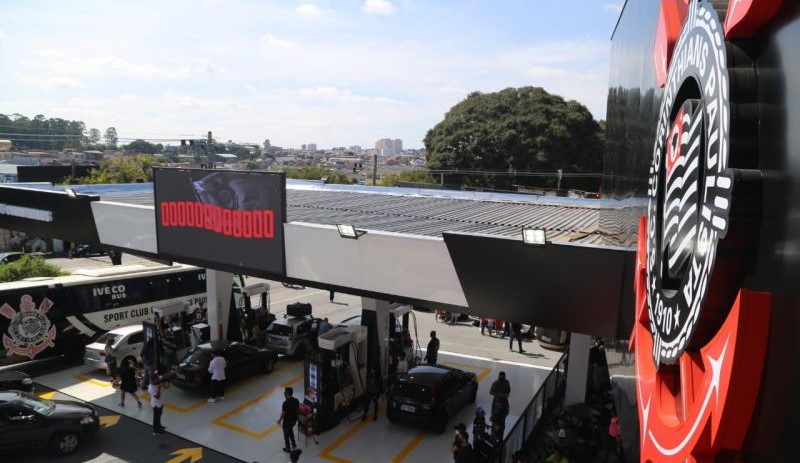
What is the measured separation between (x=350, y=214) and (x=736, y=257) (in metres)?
14.1

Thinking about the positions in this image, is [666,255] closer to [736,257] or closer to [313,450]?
[736,257]

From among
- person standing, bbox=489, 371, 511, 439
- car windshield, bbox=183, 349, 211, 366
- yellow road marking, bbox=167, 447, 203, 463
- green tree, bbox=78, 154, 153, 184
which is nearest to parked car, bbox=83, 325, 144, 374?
car windshield, bbox=183, 349, 211, 366

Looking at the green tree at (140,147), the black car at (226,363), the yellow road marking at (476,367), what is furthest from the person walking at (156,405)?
the green tree at (140,147)

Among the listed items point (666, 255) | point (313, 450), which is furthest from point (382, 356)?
point (666, 255)

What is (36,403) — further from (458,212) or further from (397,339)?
(458,212)

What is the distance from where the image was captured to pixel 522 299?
31.0 ft

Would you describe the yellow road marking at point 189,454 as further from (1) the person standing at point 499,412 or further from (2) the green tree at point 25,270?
(2) the green tree at point 25,270

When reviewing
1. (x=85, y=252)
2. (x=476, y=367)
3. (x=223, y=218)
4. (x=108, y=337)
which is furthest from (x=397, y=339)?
(x=85, y=252)

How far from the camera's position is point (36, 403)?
11.4 metres

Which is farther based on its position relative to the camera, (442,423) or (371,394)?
(371,394)

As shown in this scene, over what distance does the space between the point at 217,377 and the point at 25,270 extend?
10.3 meters

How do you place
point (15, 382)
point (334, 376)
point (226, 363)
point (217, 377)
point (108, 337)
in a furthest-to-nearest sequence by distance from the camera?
point (108, 337)
point (226, 363)
point (217, 377)
point (15, 382)
point (334, 376)

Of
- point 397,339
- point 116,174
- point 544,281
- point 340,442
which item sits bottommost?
point 340,442

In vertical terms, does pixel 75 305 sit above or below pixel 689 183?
below
